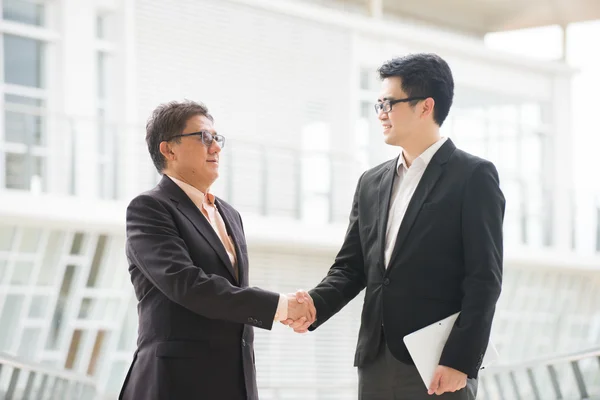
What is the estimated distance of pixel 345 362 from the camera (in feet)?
48.5

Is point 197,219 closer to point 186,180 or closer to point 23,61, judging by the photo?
point 186,180

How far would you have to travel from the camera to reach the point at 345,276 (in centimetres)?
346

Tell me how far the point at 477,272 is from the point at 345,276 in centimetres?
59

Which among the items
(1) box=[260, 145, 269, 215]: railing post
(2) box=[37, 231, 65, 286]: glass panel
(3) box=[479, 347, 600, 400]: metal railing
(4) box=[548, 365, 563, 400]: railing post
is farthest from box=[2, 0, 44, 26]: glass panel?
(4) box=[548, 365, 563, 400]: railing post

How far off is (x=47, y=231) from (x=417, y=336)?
30.5 ft

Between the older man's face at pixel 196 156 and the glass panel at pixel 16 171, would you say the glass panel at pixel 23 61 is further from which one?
the older man's face at pixel 196 156

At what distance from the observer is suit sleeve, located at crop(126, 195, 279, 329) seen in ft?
9.98

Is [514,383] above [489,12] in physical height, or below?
below

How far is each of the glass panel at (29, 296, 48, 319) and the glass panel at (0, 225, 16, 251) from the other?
69 centimetres

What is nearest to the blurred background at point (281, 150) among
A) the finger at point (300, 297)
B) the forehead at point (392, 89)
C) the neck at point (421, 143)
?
the finger at point (300, 297)

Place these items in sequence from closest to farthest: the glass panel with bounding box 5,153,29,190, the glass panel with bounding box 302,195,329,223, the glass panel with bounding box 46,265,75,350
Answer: the glass panel with bounding box 5,153,29,190 → the glass panel with bounding box 46,265,75,350 → the glass panel with bounding box 302,195,329,223

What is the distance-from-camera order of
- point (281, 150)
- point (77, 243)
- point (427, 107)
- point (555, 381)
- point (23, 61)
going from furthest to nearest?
point (281, 150) → point (77, 243) → point (23, 61) → point (555, 381) → point (427, 107)

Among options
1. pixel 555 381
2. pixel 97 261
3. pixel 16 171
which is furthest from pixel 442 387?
pixel 97 261

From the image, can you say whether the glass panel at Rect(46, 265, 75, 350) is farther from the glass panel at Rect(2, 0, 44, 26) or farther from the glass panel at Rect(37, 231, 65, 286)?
the glass panel at Rect(2, 0, 44, 26)
